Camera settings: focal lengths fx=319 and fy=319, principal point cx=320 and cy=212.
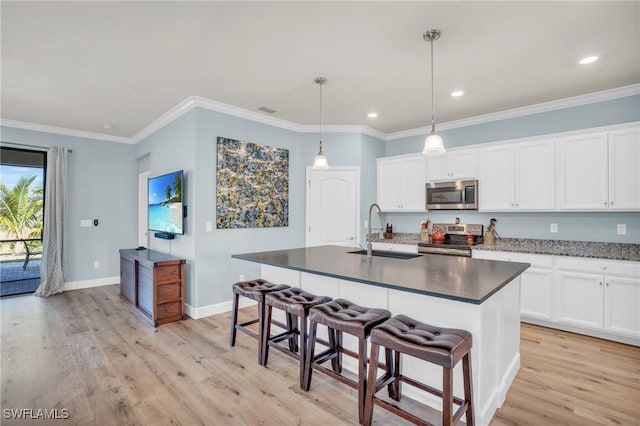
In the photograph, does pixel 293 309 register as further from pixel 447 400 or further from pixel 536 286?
pixel 536 286

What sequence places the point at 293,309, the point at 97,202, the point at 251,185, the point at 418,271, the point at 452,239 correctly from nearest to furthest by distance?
the point at 418,271 → the point at 293,309 → the point at 251,185 → the point at 452,239 → the point at 97,202

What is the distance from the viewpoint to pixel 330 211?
5008 millimetres

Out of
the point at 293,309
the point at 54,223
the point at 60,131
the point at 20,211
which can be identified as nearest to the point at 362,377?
the point at 293,309

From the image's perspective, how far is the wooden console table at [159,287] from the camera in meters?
3.68

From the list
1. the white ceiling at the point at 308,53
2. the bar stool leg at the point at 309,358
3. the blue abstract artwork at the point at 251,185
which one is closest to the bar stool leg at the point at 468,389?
the bar stool leg at the point at 309,358

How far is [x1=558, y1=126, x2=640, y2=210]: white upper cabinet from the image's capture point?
329 centimetres

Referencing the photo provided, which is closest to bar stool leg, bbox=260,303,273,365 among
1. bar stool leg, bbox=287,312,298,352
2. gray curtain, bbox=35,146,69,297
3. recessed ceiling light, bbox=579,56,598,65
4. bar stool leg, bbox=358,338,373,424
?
A: bar stool leg, bbox=287,312,298,352

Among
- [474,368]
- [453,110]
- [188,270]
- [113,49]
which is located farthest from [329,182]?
[474,368]

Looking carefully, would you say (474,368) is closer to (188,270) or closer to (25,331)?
(188,270)

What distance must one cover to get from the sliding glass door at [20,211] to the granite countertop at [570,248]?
679cm

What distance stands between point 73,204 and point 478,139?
6509 millimetres

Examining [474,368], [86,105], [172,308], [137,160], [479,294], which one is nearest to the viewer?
[479,294]

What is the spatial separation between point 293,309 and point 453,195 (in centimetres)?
313

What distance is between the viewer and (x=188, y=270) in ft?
13.3
